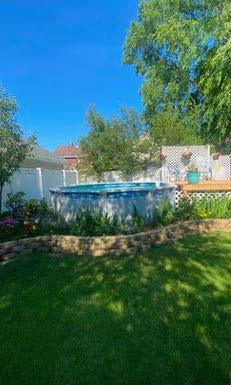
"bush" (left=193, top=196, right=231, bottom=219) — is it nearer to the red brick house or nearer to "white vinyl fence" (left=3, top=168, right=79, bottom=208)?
"white vinyl fence" (left=3, top=168, right=79, bottom=208)

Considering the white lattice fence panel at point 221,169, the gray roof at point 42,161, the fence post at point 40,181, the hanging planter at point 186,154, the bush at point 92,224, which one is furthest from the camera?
the gray roof at point 42,161

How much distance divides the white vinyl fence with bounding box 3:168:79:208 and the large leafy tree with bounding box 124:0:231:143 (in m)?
7.79

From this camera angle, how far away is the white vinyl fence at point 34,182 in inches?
592

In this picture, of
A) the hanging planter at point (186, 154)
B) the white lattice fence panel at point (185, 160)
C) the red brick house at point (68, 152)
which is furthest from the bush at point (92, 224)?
the red brick house at point (68, 152)

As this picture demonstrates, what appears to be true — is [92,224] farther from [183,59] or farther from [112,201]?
[183,59]

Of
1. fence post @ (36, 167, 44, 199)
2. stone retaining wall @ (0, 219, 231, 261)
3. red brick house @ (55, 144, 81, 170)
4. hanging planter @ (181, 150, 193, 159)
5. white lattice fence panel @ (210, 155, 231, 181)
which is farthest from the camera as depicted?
red brick house @ (55, 144, 81, 170)

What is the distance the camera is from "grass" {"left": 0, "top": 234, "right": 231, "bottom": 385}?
11.8 ft

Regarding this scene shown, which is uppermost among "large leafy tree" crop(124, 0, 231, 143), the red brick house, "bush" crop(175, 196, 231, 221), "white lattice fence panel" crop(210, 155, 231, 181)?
"large leafy tree" crop(124, 0, 231, 143)

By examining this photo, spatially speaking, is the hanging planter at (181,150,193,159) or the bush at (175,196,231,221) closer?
the bush at (175,196,231,221)

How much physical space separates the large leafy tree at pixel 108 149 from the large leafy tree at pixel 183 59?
2386 millimetres

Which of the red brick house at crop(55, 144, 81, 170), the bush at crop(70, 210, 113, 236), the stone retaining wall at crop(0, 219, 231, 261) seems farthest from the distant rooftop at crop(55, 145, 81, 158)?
the stone retaining wall at crop(0, 219, 231, 261)

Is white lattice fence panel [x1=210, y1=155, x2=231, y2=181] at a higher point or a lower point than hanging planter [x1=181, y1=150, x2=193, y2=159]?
lower

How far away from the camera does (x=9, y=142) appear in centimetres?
1048

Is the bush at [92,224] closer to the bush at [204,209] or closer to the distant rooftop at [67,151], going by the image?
the bush at [204,209]
